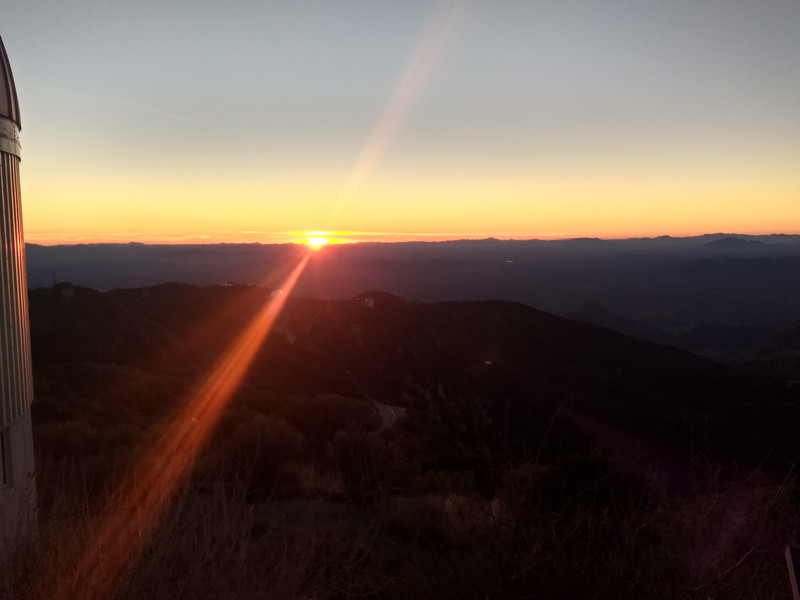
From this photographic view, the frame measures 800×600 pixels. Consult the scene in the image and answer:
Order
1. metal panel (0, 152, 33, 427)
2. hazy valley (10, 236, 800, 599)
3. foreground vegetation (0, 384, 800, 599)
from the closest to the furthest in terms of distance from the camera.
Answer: foreground vegetation (0, 384, 800, 599) < hazy valley (10, 236, 800, 599) < metal panel (0, 152, 33, 427)

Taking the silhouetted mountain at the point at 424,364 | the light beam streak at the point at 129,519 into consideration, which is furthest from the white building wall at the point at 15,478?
the silhouetted mountain at the point at 424,364

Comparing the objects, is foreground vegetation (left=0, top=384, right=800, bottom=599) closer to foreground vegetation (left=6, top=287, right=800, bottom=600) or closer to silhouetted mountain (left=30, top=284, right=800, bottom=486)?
foreground vegetation (left=6, top=287, right=800, bottom=600)

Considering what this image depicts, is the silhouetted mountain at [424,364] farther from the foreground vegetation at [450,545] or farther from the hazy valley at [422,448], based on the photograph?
the foreground vegetation at [450,545]

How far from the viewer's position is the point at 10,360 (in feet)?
16.9

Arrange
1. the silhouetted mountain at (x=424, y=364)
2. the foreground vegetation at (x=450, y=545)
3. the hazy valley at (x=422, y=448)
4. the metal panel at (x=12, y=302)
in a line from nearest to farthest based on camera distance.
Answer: the foreground vegetation at (x=450, y=545), the hazy valley at (x=422, y=448), the metal panel at (x=12, y=302), the silhouetted mountain at (x=424, y=364)

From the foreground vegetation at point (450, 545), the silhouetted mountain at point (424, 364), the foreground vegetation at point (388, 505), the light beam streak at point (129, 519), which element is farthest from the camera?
the silhouetted mountain at point (424, 364)

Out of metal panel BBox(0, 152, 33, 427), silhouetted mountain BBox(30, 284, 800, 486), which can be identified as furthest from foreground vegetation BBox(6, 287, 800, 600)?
metal panel BBox(0, 152, 33, 427)

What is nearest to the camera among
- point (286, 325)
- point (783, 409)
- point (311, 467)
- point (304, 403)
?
point (311, 467)

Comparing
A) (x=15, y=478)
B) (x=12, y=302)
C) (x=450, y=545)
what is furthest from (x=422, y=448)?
(x=12, y=302)

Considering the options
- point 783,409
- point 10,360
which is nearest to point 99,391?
point 10,360

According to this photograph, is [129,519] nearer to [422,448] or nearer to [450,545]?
[450,545]

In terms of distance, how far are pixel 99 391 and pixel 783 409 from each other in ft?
142

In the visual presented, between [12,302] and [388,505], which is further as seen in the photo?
[388,505]

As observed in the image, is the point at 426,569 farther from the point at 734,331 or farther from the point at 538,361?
the point at 734,331
